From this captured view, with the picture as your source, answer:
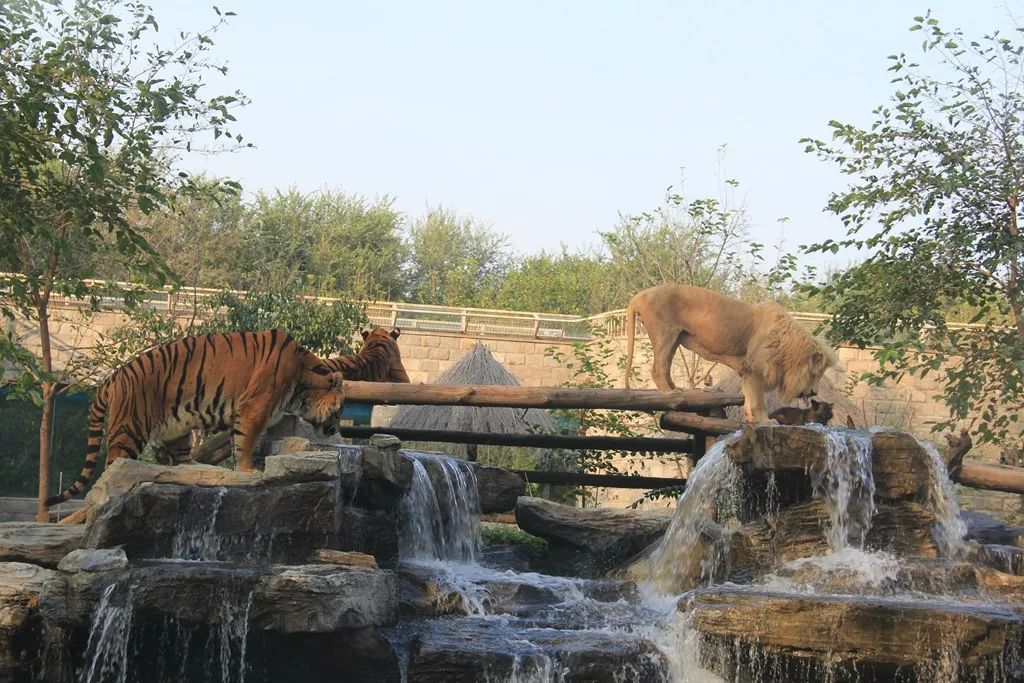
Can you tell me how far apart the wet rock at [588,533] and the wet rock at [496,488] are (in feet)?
0.66

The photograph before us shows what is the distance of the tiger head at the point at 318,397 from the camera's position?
9008 millimetres

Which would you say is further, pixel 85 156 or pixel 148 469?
pixel 85 156

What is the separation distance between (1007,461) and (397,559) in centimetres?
797

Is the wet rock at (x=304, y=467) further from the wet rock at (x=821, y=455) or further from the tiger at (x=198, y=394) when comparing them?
the wet rock at (x=821, y=455)

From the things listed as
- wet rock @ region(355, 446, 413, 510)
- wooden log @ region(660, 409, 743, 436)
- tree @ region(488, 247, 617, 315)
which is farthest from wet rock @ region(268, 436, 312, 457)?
tree @ region(488, 247, 617, 315)

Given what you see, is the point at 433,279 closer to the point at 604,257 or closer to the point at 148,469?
the point at 604,257

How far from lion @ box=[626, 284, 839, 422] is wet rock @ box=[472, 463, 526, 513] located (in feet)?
4.95

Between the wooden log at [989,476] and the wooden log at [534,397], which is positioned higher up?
the wooden log at [534,397]

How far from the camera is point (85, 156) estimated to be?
8391mm

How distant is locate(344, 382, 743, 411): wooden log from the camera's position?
9844 millimetres

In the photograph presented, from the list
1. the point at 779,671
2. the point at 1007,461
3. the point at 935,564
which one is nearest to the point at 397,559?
the point at 779,671

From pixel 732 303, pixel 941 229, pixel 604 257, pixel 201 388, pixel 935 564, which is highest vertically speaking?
pixel 604 257

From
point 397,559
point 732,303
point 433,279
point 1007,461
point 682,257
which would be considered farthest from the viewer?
point 433,279

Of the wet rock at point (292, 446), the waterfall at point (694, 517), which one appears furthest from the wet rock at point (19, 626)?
the waterfall at point (694, 517)
